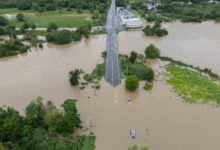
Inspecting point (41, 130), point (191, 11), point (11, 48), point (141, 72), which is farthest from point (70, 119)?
point (191, 11)

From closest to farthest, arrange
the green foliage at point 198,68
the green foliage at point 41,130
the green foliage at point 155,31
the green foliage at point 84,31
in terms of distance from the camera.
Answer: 1. the green foliage at point 41,130
2. the green foliage at point 198,68
3. the green foliage at point 155,31
4. the green foliage at point 84,31

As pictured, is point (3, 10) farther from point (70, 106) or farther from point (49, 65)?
point (70, 106)

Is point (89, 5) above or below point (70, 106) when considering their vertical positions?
above

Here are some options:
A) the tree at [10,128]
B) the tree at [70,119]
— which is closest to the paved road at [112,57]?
the tree at [70,119]

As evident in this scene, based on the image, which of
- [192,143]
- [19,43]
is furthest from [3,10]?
[192,143]

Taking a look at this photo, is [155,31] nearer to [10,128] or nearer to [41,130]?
[41,130]

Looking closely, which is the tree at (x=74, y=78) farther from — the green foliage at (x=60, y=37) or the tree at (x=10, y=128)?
the green foliage at (x=60, y=37)
